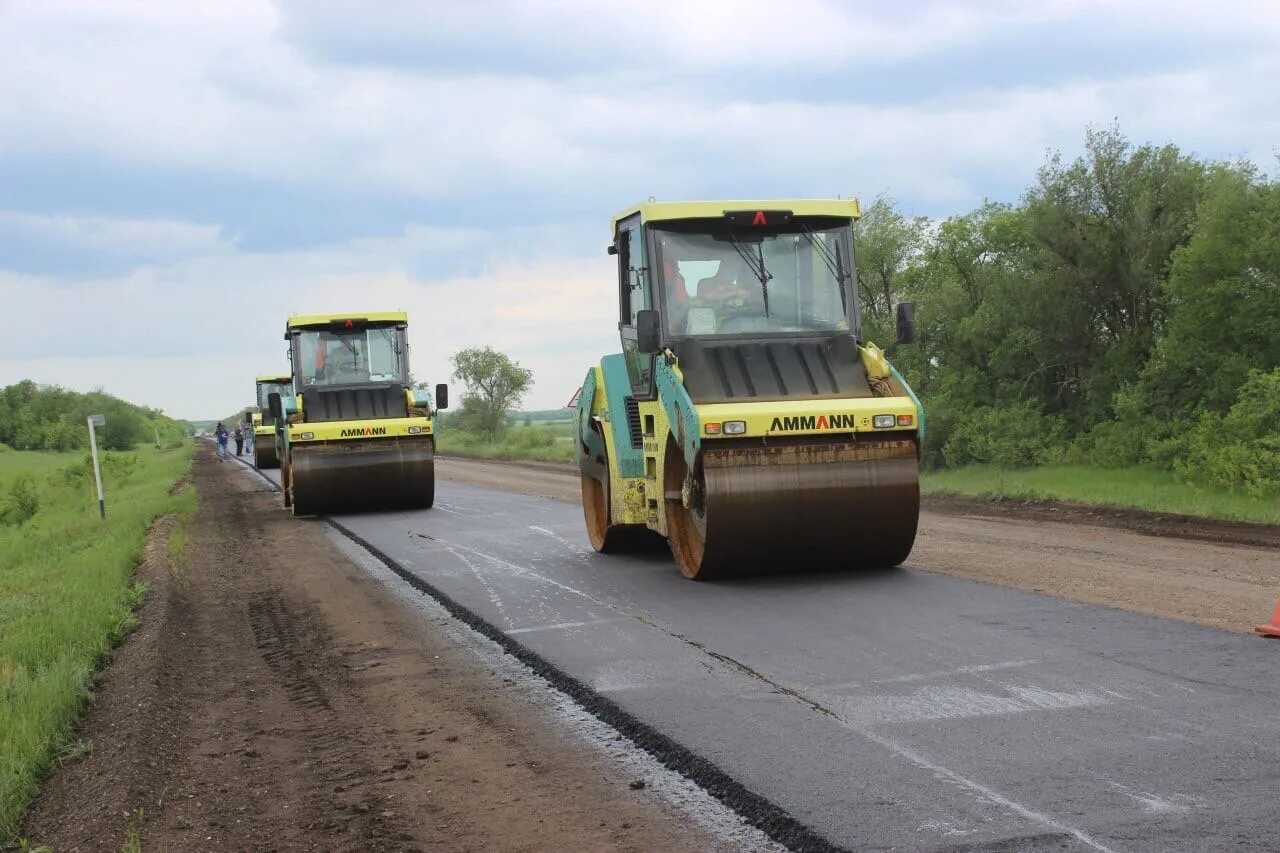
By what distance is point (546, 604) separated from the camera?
959 cm

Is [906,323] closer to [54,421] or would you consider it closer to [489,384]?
[489,384]

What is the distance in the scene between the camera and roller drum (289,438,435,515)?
63.1ft

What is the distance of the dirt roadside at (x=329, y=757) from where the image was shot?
4.68 m

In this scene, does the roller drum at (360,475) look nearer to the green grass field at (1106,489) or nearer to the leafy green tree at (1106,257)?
the green grass field at (1106,489)

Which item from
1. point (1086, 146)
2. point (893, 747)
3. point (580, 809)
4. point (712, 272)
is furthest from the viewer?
point (1086, 146)

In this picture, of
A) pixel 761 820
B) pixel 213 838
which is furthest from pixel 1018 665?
pixel 213 838

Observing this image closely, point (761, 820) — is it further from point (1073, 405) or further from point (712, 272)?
point (1073, 405)

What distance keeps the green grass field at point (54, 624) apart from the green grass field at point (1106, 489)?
1124 centimetres

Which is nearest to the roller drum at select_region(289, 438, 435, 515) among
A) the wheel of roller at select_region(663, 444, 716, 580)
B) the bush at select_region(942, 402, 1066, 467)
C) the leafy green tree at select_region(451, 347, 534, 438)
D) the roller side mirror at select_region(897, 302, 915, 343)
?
the wheel of roller at select_region(663, 444, 716, 580)

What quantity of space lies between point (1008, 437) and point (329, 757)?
18.5 m

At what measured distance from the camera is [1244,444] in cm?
1673

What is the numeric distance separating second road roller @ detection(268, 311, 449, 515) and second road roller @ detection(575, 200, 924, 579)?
8909 millimetres

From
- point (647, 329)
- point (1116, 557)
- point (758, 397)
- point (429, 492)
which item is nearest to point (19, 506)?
point (429, 492)

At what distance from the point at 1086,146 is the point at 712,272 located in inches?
557
